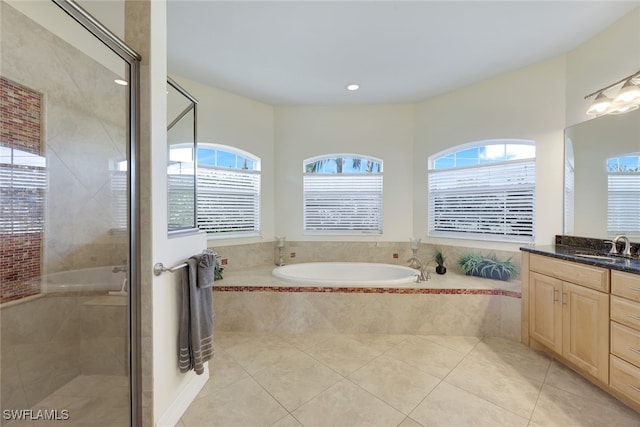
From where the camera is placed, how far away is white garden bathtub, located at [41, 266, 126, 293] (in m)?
1.27

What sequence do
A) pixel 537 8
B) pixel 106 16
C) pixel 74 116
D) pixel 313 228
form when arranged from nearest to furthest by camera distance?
1. pixel 74 116
2. pixel 106 16
3. pixel 537 8
4. pixel 313 228

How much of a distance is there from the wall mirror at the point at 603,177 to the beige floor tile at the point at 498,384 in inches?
56.9

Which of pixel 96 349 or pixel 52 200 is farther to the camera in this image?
pixel 96 349

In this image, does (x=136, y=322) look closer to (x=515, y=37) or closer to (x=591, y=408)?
(x=591, y=408)

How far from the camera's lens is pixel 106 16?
61.2 inches

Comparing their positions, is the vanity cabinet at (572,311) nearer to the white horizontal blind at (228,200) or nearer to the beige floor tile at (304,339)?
the beige floor tile at (304,339)

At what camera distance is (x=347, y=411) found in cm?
156

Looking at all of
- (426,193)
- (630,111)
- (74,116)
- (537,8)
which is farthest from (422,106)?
(74,116)

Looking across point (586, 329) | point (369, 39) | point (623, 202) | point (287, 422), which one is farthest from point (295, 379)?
point (623, 202)

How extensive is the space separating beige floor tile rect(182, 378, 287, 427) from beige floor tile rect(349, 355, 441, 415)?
620 millimetres

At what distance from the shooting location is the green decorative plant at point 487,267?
2.79m

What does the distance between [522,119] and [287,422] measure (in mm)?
3564

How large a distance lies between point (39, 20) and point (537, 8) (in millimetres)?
3054

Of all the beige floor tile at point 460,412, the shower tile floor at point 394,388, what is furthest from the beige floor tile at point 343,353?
the beige floor tile at point 460,412
